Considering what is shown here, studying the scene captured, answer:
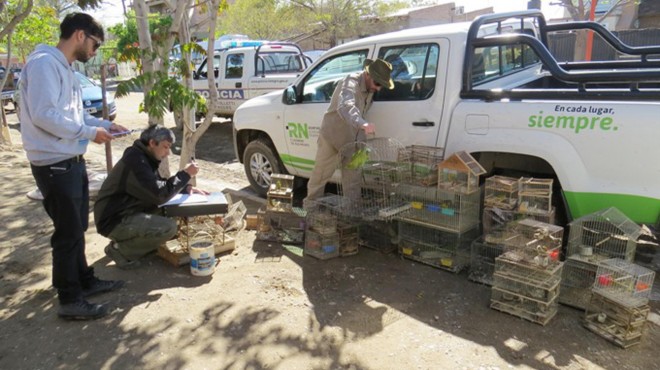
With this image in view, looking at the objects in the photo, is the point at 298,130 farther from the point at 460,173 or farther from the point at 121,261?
the point at 121,261

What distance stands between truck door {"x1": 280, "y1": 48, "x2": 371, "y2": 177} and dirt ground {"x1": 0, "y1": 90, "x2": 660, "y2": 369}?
1488mm

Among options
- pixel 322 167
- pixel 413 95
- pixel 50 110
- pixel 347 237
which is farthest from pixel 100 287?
pixel 413 95

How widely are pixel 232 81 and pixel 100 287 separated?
8448mm

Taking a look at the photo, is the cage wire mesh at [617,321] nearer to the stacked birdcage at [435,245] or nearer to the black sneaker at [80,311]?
the stacked birdcage at [435,245]

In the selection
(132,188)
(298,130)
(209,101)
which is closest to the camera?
(132,188)

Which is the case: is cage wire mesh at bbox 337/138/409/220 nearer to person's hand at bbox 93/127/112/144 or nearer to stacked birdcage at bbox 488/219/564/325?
stacked birdcage at bbox 488/219/564/325

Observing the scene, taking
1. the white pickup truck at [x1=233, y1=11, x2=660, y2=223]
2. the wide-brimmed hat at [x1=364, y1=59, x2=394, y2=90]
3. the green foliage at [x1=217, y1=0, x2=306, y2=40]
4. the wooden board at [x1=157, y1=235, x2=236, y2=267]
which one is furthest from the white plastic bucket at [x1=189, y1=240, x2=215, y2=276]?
the green foliage at [x1=217, y1=0, x2=306, y2=40]

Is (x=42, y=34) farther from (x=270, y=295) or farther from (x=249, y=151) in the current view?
(x=270, y=295)

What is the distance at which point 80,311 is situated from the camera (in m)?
3.41

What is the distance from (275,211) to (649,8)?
23693mm

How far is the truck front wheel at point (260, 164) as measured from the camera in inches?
246

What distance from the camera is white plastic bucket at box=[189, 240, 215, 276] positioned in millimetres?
4098

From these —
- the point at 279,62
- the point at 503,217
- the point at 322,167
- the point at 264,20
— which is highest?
the point at 264,20

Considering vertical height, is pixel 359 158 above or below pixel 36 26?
below
